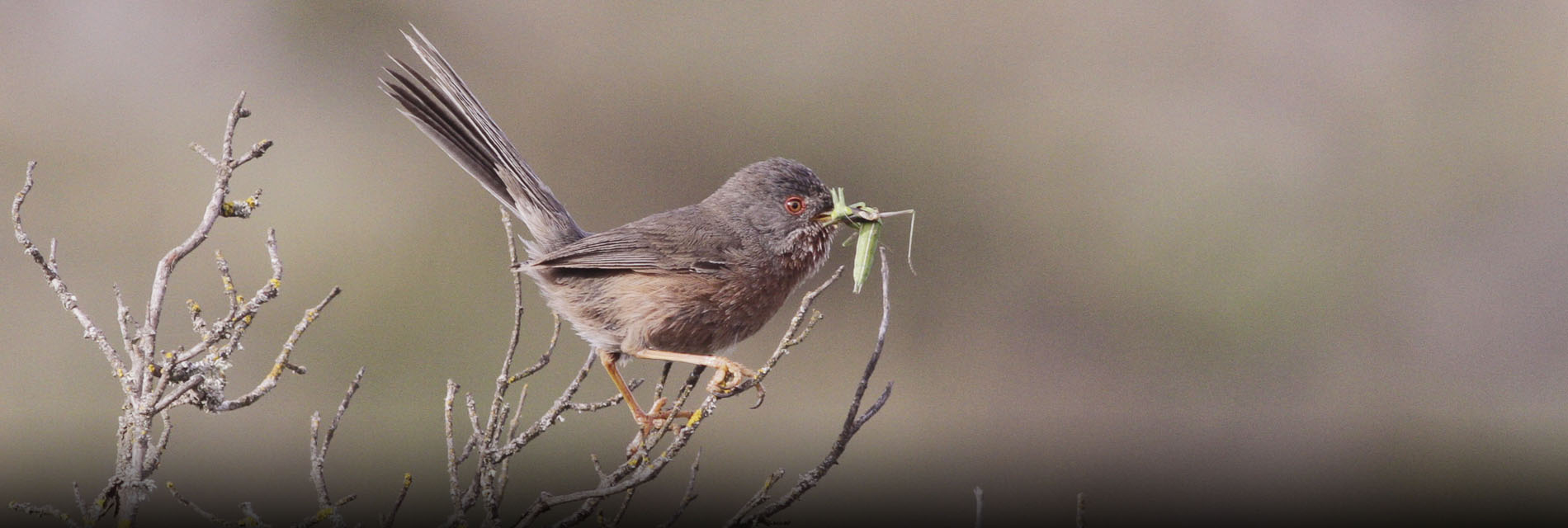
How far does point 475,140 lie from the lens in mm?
4281

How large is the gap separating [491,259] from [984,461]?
6.91 meters

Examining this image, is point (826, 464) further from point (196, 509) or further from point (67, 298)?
point (67, 298)

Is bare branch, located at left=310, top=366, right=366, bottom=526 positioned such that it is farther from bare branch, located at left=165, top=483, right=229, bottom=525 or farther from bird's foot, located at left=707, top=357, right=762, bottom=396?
bird's foot, located at left=707, top=357, right=762, bottom=396

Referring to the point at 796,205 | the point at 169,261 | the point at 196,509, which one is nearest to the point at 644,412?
the point at 796,205

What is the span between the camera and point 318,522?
289cm

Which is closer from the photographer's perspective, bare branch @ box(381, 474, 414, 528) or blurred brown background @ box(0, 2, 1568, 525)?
bare branch @ box(381, 474, 414, 528)

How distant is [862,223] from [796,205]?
0.27 m

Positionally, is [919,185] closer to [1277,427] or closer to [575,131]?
[575,131]

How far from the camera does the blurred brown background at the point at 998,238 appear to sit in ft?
43.2

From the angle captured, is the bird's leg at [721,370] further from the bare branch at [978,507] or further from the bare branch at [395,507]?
the bare branch at [395,507]

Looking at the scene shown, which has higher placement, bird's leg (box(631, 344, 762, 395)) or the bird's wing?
the bird's wing

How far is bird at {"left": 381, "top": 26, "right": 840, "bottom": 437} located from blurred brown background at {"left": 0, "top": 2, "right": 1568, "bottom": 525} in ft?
16.1

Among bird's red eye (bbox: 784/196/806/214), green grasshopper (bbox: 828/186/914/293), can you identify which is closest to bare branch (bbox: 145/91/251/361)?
green grasshopper (bbox: 828/186/914/293)

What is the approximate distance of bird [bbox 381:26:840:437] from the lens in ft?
13.7
